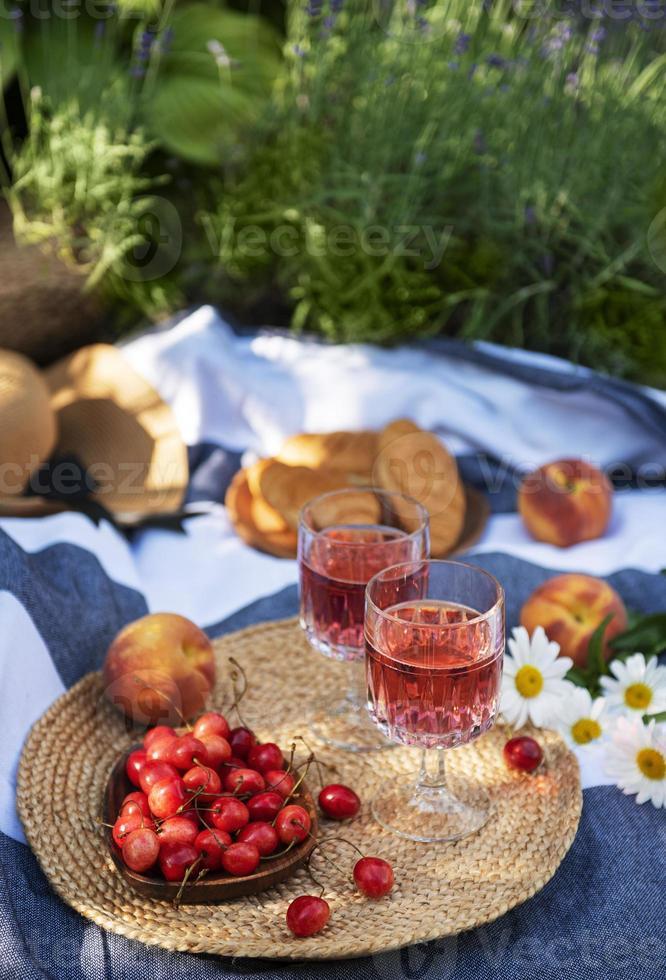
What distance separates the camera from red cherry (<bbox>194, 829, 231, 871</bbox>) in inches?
33.9

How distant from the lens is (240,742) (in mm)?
1003

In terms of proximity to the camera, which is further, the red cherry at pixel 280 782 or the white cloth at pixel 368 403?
the white cloth at pixel 368 403

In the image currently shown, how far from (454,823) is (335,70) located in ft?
4.70

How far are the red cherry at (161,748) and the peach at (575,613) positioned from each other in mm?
506

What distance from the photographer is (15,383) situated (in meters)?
1.58

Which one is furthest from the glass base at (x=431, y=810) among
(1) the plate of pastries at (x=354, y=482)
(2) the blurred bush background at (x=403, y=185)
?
(2) the blurred bush background at (x=403, y=185)

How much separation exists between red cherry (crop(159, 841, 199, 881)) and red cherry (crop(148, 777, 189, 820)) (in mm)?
30

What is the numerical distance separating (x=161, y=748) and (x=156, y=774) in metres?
0.03

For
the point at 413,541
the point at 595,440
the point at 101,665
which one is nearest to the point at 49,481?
the point at 101,665

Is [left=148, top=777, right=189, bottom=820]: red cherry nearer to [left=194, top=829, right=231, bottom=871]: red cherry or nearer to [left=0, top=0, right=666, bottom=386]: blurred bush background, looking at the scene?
[left=194, top=829, right=231, bottom=871]: red cherry

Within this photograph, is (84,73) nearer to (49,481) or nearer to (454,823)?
(49,481)

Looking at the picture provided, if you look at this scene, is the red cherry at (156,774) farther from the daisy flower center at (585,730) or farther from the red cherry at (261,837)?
the daisy flower center at (585,730)

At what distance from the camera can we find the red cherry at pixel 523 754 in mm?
1022

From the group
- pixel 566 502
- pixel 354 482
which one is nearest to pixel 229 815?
pixel 354 482
